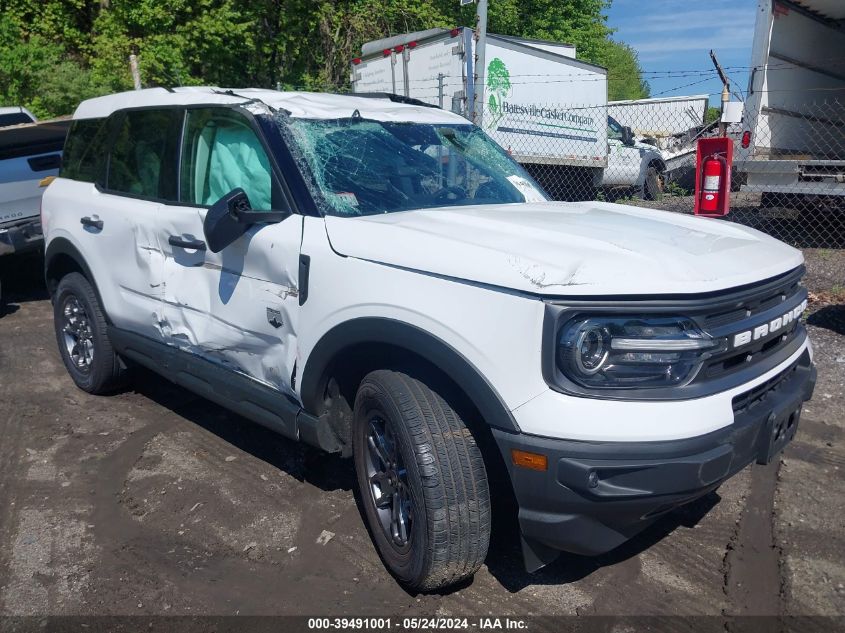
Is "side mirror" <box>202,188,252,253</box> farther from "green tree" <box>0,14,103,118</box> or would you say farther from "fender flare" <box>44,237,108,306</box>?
"green tree" <box>0,14,103,118</box>

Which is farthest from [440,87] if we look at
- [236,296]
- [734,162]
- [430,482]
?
[430,482]

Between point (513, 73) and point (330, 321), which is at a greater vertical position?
point (513, 73)

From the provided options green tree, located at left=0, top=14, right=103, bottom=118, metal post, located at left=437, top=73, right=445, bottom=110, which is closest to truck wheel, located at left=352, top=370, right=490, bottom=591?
metal post, located at left=437, top=73, right=445, bottom=110

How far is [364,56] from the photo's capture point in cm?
1367

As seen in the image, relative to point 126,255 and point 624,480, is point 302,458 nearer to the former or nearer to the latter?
point 126,255

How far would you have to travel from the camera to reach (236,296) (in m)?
3.50

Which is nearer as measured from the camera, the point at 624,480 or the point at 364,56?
the point at 624,480

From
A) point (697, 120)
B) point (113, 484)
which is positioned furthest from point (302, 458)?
point (697, 120)

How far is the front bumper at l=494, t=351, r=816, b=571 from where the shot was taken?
2.37m

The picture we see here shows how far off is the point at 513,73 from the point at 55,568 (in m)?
11.0

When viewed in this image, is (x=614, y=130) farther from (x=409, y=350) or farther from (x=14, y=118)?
(x=409, y=350)

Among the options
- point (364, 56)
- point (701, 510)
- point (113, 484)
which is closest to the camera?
point (701, 510)

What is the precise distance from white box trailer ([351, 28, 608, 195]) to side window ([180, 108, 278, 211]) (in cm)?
725

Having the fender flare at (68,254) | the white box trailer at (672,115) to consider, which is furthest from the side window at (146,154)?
the white box trailer at (672,115)
